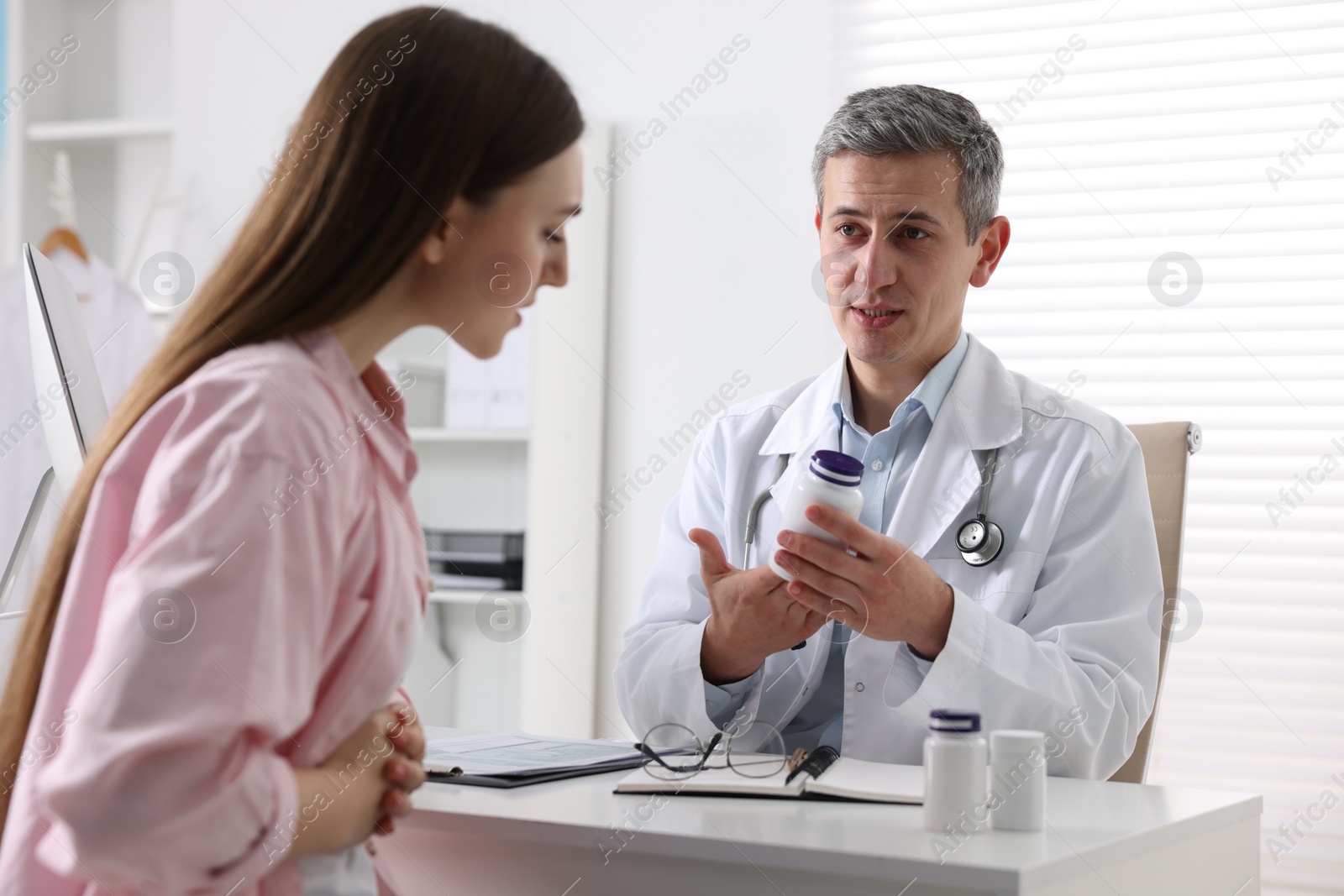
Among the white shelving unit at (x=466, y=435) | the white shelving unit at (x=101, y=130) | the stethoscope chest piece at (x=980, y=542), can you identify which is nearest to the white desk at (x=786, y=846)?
the stethoscope chest piece at (x=980, y=542)

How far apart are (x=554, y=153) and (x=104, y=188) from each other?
399 cm

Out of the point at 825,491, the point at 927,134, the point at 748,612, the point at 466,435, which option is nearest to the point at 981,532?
the point at 748,612

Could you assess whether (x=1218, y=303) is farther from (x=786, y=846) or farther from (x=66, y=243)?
(x=66, y=243)

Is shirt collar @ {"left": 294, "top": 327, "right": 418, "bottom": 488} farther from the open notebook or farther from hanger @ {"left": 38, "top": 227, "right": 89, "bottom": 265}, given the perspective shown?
hanger @ {"left": 38, "top": 227, "right": 89, "bottom": 265}

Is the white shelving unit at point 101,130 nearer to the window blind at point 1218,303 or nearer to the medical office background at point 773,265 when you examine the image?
the medical office background at point 773,265

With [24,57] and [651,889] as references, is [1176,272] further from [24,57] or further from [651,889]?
[24,57]

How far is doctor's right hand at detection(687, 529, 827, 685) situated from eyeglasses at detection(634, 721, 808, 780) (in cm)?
12

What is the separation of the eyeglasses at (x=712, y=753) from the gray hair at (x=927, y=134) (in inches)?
35.3

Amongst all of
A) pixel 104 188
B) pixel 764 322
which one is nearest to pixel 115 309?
pixel 104 188

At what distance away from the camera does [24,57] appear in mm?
4125

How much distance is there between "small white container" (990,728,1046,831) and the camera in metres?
1.11

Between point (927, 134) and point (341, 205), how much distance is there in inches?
48.9

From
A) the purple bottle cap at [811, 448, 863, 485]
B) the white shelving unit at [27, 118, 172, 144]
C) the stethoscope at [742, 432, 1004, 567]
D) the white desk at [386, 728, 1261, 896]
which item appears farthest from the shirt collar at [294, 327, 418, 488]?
the white shelving unit at [27, 118, 172, 144]

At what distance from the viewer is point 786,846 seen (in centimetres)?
102
